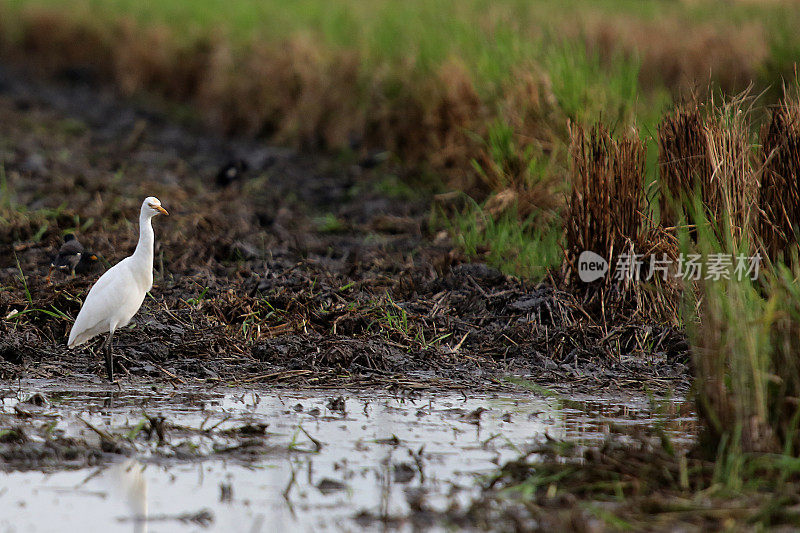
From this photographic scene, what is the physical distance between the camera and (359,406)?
541 centimetres

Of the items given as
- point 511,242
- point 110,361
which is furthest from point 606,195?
point 110,361

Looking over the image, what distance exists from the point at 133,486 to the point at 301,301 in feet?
9.82

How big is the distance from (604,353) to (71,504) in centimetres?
348

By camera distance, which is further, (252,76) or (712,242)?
(252,76)

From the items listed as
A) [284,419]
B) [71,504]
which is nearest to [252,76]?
[284,419]

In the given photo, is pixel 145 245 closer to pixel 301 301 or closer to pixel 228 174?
pixel 301 301

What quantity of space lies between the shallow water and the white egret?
349 mm

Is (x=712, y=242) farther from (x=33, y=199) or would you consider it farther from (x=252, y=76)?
(x=252, y=76)

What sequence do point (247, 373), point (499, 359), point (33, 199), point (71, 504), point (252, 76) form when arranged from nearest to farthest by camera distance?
1. point (71, 504)
2. point (247, 373)
3. point (499, 359)
4. point (33, 199)
5. point (252, 76)

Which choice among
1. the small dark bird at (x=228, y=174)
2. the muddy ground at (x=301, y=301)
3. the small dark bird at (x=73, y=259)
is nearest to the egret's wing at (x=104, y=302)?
the muddy ground at (x=301, y=301)

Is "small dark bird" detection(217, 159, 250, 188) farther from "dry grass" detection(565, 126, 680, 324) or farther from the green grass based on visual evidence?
"dry grass" detection(565, 126, 680, 324)

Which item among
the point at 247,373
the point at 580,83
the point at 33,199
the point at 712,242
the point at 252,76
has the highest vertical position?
the point at 252,76

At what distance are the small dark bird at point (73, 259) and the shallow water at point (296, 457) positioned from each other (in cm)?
184

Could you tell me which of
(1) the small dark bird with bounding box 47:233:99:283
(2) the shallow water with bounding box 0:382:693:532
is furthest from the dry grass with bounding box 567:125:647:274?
(1) the small dark bird with bounding box 47:233:99:283
